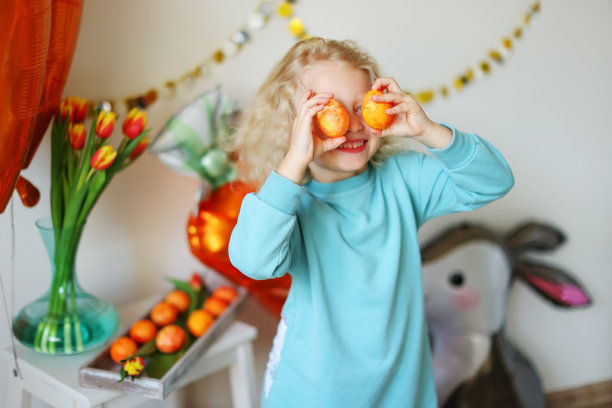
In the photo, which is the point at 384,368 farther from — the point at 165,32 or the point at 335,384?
the point at 165,32

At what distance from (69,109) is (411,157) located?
649mm

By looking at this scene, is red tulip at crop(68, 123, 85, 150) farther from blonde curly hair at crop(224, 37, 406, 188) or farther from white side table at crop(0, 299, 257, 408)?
white side table at crop(0, 299, 257, 408)

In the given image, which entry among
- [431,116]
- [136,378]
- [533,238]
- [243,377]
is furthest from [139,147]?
[533,238]

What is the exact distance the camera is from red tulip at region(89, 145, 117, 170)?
3.15ft

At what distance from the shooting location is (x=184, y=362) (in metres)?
1.03

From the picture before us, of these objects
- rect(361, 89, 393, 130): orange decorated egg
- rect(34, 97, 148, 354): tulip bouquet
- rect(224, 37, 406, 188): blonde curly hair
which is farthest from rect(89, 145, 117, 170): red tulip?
rect(361, 89, 393, 130): orange decorated egg

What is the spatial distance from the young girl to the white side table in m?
0.22

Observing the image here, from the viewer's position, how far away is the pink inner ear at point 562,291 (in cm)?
165

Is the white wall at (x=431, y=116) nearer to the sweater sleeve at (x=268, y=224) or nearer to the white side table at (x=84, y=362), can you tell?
the white side table at (x=84, y=362)

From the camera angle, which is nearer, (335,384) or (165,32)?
(335,384)

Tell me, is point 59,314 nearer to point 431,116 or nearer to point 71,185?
point 71,185

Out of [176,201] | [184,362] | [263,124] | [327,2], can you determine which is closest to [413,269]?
[263,124]

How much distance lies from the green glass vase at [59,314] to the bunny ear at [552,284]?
1.25 meters

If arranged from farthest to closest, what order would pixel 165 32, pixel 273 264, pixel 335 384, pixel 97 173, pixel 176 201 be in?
1. pixel 176 201
2. pixel 165 32
3. pixel 97 173
4. pixel 335 384
5. pixel 273 264
